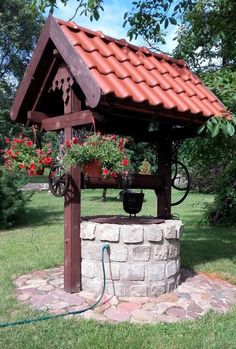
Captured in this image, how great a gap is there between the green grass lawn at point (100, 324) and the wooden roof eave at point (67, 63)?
1.99 m

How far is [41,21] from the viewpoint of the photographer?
84.8 ft

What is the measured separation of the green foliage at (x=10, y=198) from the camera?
9.78m

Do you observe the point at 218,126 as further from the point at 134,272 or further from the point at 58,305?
the point at 58,305

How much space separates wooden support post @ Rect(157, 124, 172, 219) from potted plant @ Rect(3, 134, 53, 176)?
1700mm

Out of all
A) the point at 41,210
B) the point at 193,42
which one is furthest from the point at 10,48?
the point at 193,42

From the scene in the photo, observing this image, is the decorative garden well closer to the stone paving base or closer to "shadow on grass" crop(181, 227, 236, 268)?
the stone paving base

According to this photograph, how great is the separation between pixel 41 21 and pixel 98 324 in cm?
2495

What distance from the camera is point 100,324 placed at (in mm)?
3715

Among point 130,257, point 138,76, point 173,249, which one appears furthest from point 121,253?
point 138,76

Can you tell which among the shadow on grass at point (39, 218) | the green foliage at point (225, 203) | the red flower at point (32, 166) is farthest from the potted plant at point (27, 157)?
the green foliage at point (225, 203)

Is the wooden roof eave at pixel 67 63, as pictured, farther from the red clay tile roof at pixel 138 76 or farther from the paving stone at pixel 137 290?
the paving stone at pixel 137 290

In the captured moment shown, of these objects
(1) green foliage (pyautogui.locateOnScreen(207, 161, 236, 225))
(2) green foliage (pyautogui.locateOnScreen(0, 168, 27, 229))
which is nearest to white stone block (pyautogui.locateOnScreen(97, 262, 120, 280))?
(2) green foliage (pyautogui.locateOnScreen(0, 168, 27, 229))

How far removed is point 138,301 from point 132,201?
1.29 metres

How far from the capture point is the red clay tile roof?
4094 millimetres
